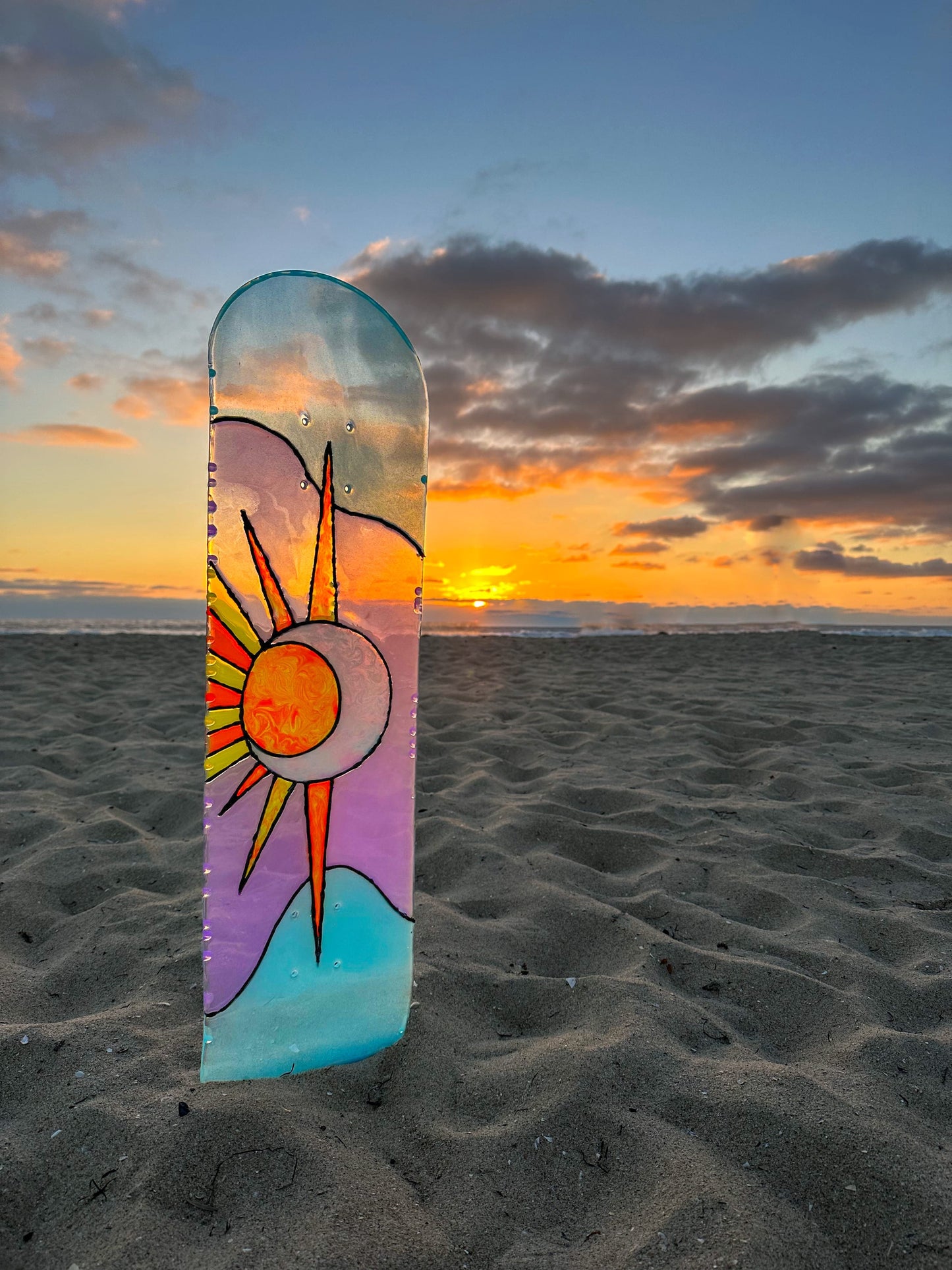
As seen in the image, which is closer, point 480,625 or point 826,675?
point 826,675

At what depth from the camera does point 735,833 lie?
2.64 m

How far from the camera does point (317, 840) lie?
140 cm

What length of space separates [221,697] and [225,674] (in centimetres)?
4

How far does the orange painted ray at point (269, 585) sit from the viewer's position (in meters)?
1.29

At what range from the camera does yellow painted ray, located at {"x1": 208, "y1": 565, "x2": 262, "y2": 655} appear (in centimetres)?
128

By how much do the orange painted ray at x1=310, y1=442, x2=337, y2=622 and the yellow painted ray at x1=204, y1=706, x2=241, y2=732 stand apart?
0.21 meters

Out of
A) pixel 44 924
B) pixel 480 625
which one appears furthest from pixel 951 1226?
pixel 480 625

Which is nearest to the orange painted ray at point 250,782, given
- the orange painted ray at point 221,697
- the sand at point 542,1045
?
the orange painted ray at point 221,697

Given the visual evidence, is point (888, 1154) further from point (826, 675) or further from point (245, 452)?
point (826, 675)

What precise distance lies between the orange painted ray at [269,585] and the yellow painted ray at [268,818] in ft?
0.92

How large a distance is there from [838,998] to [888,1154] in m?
0.50

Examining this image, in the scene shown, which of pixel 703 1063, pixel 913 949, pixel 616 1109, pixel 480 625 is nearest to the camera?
pixel 616 1109

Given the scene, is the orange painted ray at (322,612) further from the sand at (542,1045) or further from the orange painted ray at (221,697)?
the sand at (542,1045)

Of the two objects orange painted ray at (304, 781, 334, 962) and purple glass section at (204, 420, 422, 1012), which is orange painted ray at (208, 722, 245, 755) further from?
orange painted ray at (304, 781, 334, 962)
